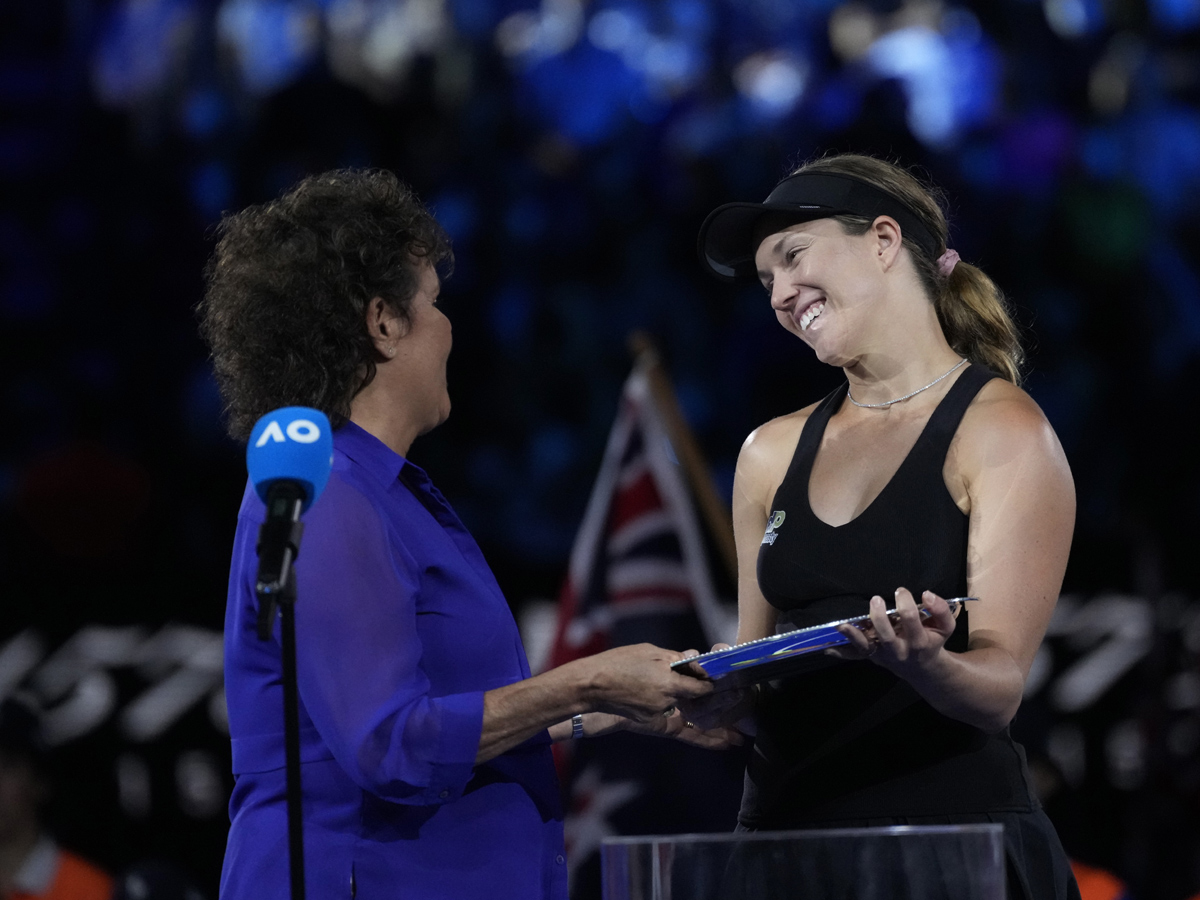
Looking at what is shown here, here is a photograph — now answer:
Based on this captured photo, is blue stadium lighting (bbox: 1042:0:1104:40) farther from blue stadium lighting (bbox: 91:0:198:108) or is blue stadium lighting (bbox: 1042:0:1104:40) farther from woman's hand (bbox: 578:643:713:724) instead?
woman's hand (bbox: 578:643:713:724)

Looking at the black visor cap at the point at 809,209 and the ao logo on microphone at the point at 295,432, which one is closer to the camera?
the ao logo on microphone at the point at 295,432

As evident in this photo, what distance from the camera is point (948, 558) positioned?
151cm

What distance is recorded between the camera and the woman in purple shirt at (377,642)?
4.40ft

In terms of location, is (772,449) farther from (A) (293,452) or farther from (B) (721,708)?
(A) (293,452)

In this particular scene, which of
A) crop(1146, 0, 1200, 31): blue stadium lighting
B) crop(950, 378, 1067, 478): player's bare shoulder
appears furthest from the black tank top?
crop(1146, 0, 1200, 31): blue stadium lighting

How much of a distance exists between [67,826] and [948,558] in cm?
385

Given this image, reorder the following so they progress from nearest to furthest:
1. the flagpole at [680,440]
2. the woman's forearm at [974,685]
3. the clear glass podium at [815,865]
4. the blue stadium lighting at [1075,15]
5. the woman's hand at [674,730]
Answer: the clear glass podium at [815,865]
the woman's forearm at [974,685]
the woman's hand at [674,730]
the flagpole at [680,440]
the blue stadium lighting at [1075,15]

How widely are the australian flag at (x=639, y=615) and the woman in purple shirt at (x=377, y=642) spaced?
1.92 meters

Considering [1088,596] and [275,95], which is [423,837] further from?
[275,95]

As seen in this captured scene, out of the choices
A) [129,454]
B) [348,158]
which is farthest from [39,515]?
[348,158]

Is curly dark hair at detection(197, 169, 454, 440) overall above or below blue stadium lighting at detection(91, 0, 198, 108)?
below

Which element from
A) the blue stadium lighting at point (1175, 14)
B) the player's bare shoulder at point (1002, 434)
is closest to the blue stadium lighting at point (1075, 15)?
the blue stadium lighting at point (1175, 14)

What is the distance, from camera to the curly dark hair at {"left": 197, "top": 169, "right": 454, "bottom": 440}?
5.00 feet

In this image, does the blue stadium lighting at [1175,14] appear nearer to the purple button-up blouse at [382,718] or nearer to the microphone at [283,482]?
the purple button-up blouse at [382,718]
